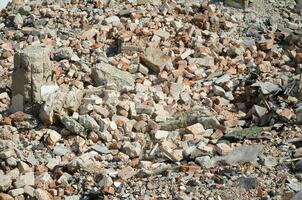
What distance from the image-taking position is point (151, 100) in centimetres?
733

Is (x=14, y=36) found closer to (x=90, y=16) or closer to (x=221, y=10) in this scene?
(x=90, y=16)

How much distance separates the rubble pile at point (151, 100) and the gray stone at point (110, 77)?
13 mm

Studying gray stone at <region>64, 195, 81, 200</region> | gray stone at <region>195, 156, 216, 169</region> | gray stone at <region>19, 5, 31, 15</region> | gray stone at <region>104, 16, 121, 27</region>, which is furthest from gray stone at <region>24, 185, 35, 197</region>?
gray stone at <region>19, 5, 31, 15</region>

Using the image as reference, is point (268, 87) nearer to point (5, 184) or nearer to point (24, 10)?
point (5, 184)

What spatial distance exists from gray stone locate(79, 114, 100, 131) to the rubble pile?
1 cm

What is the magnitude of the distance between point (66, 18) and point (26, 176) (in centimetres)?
362

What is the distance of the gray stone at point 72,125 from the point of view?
6.71 metres

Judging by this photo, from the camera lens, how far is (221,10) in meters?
9.42

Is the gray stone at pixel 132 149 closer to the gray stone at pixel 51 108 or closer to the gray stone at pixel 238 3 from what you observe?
the gray stone at pixel 51 108

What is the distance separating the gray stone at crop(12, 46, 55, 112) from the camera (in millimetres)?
6828

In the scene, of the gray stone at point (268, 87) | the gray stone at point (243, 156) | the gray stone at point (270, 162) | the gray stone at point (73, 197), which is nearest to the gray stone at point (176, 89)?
the gray stone at point (268, 87)

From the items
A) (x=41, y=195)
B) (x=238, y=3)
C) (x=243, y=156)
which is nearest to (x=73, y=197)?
(x=41, y=195)

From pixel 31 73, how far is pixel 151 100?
1.43m

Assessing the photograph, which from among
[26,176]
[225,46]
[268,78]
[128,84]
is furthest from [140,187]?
[225,46]
